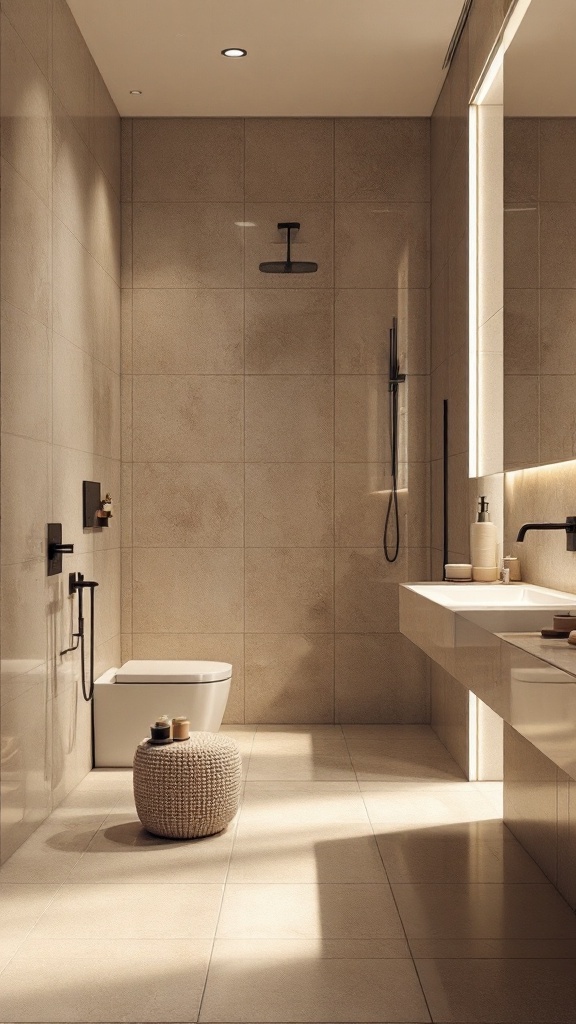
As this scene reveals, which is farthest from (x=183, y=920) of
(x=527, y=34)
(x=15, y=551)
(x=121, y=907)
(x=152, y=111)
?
(x=152, y=111)

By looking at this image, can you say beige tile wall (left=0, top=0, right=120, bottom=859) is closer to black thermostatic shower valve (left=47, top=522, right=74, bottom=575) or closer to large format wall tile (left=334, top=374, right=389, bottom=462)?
black thermostatic shower valve (left=47, top=522, right=74, bottom=575)

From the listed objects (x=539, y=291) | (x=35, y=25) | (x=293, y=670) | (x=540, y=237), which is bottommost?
(x=293, y=670)

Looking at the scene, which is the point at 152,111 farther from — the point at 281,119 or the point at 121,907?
the point at 121,907

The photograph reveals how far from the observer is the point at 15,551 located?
3096 mm

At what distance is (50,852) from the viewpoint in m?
3.16

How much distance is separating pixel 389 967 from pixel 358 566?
2.77 metres

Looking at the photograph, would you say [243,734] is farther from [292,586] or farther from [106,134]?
[106,134]

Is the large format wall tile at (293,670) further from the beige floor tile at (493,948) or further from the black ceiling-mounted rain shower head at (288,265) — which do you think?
the beige floor tile at (493,948)

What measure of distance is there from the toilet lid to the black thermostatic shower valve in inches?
30.5

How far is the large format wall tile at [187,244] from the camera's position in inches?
194

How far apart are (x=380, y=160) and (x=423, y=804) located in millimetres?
3108

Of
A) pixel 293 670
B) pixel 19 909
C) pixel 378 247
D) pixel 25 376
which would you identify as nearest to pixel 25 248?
pixel 25 376

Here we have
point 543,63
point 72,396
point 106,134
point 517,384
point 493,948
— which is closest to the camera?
point 493,948

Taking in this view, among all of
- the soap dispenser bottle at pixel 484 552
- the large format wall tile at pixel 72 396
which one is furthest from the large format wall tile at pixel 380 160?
the soap dispenser bottle at pixel 484 552
